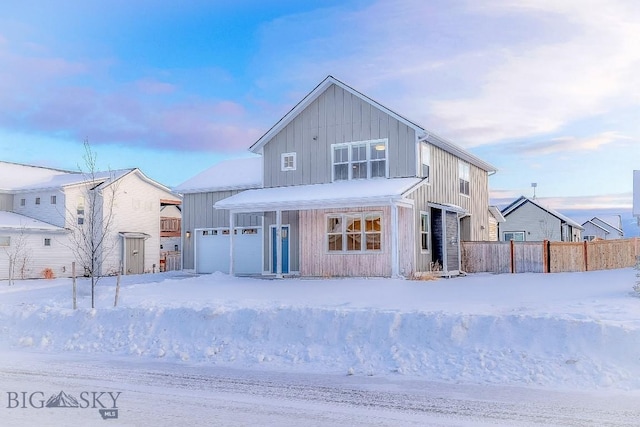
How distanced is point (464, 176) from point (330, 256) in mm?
9556

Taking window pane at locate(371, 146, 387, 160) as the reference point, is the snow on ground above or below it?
below

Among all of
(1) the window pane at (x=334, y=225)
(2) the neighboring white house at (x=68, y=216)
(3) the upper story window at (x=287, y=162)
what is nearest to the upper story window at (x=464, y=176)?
(1) the window pane at (x=334, y=225)

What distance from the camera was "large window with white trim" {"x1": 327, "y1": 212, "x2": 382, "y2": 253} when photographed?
2286cm

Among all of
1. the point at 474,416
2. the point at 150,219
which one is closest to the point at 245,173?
the point at 150,219

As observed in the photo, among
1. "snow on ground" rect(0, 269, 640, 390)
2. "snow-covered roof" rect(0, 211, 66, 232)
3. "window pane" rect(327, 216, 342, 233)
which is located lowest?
"snow on ground" rect(0, 269, 640, 390)

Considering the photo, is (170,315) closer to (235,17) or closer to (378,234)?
(378,234)

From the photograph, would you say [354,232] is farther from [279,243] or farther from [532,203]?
[532,203]

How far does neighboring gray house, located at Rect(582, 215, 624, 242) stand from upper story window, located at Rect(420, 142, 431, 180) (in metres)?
55.7

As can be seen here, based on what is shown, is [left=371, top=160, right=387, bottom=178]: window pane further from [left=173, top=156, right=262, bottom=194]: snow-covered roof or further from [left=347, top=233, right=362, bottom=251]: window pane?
[left=173, top=156, right=262, bottom=194]: snow-covered roof

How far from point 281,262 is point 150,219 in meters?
18.5

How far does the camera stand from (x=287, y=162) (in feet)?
86.1

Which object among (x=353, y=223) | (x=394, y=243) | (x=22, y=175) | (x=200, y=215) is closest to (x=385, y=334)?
(x=394, y=243)

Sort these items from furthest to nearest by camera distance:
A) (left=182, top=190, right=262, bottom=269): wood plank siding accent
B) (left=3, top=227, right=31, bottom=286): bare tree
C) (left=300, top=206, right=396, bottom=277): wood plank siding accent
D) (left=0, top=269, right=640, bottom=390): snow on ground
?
(left=3, top=227, right=31, bottom=286): bare tree, (left=182, top=190, right=262, bottom=269): wood plank siding accent, (left=300, top=206, right=396, bottom=277): wood plank siding accent, (left=0, top=269, right=640, bottom=390): snow on ground

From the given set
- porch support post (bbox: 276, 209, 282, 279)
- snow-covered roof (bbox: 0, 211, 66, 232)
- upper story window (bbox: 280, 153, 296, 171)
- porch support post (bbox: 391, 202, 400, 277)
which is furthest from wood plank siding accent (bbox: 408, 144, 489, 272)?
snow-covered roof (bbox: 0, 211, 66, 232)
